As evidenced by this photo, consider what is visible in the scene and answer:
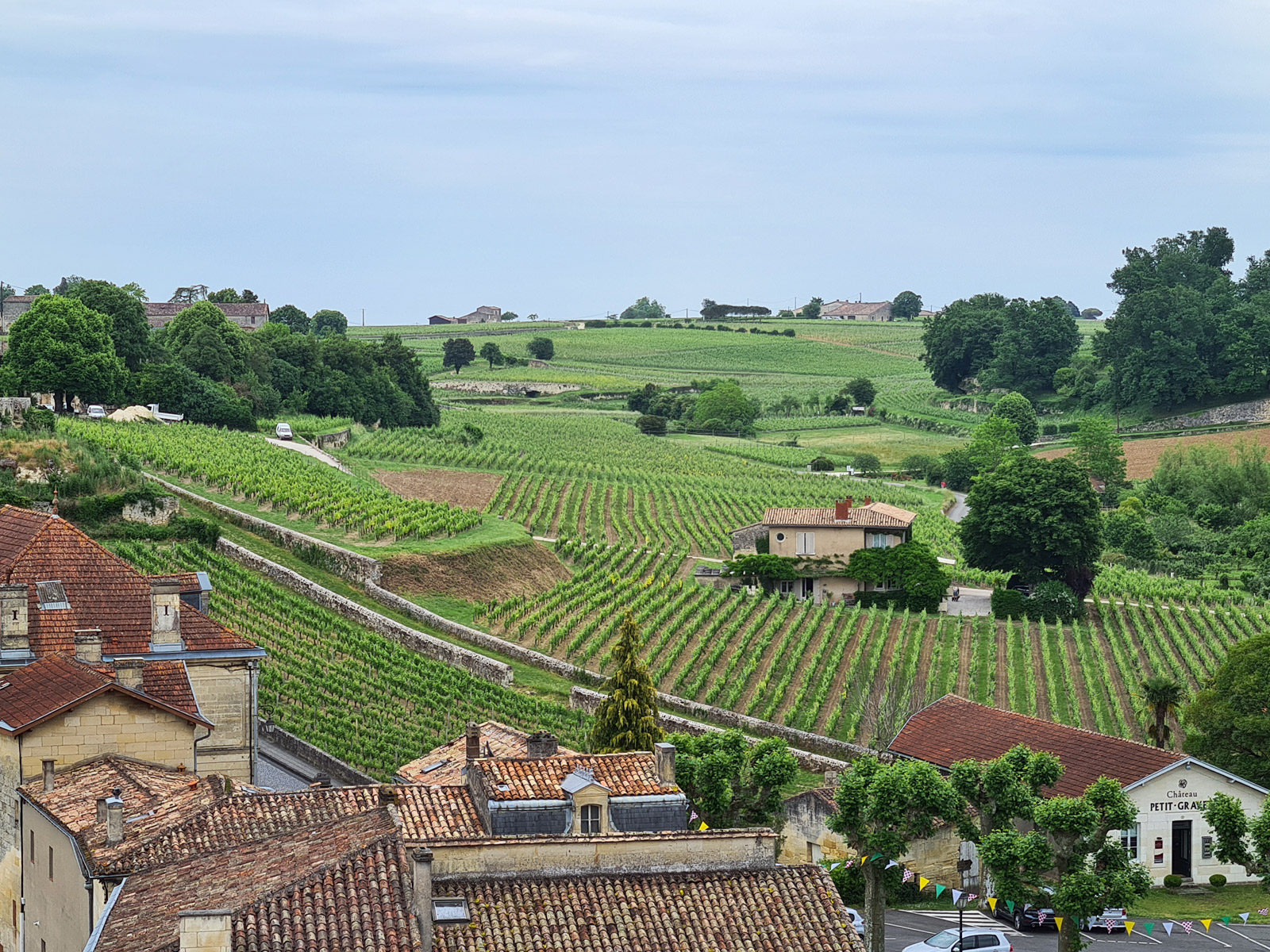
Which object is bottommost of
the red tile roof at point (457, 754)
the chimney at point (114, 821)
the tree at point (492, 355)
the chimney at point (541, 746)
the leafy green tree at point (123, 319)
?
the red tile roof at point (457, 754)

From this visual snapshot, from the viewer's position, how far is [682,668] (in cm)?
5519

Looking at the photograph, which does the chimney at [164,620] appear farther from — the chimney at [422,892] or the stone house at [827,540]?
the stone house at [827,540]

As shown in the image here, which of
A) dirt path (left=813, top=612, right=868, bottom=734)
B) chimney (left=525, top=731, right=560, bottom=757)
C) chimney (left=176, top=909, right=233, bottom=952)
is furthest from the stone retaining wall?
chimney (left=176, top=909, right=233, bottom=952)

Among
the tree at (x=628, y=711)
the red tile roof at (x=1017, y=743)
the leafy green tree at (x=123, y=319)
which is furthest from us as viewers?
the leafy green tree at (x=123, y=319)

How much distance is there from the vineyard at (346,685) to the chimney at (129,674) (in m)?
11.3

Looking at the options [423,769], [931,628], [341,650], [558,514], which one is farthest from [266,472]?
[423,769]

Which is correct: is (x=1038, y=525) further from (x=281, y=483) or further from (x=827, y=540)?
(x=281, y=483)

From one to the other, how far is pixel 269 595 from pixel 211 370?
45546 millimetres

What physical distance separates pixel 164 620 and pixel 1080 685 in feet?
110

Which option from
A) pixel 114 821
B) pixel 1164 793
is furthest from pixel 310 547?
pixel 114 821

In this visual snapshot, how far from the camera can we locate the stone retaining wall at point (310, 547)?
61.1 meters

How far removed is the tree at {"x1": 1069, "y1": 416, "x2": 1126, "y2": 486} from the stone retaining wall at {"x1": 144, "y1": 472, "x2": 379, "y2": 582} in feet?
201

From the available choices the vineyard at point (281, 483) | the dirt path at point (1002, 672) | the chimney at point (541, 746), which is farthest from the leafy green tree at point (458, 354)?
the chimney at point (541, 746)

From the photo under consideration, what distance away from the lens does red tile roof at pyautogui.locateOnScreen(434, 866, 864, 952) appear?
19.4 metres
